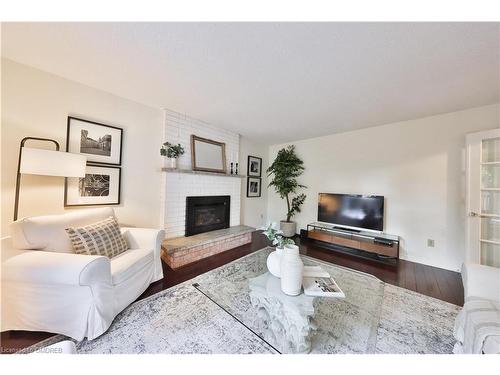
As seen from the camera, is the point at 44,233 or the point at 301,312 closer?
the point at 301,312

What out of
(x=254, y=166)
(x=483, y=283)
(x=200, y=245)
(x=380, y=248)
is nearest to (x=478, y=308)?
(x=483, y=283)

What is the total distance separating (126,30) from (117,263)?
72.8 inches

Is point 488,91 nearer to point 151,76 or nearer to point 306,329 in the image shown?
point 306,329

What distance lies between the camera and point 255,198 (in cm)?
462

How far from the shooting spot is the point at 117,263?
1623 mm

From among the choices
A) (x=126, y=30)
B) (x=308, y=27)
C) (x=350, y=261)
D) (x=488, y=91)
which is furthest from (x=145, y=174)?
(x=488, y=91)

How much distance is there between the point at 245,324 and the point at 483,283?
1769 mm

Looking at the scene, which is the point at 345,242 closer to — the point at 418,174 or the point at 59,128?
the point at 418,174

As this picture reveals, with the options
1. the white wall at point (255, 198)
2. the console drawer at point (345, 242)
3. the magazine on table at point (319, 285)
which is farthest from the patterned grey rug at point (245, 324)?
the white wall at point (255, 198)

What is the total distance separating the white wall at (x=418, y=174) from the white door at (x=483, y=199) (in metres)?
0.29

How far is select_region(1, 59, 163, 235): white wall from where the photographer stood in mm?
1723

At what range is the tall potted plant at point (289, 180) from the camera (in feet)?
13.9

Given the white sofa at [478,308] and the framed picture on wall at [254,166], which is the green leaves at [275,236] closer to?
the white sofa at [478,308]

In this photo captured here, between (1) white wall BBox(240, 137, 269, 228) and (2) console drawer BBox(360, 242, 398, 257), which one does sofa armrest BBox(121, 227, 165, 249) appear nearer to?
(1) white wall BBox(240, 137, 269, 228)
